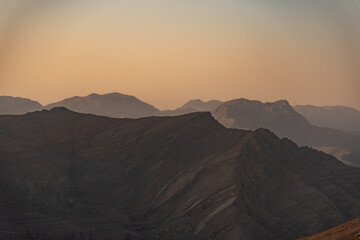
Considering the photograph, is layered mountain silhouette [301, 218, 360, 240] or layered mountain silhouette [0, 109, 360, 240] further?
layered mountain silhouette [0, 109, 360, 240]

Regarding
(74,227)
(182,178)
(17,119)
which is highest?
(17,119)

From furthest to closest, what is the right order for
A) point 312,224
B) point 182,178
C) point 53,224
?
point 182,178
point 312,224
point 53,224

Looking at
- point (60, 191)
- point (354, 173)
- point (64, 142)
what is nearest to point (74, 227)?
point (60, 191)

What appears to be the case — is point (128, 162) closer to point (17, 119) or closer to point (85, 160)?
point (85, 160)

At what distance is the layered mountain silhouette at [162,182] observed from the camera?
8144cm

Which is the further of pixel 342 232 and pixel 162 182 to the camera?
pixel 162 182

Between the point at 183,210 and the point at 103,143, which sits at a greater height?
the point at 103,143

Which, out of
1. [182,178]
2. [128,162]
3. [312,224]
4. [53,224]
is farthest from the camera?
[128,162]

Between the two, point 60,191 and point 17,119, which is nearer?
point 60,191

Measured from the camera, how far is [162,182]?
99688mm

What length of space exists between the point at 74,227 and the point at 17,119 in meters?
57.5

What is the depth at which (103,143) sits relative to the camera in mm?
113000

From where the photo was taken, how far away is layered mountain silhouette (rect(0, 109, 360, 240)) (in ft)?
267

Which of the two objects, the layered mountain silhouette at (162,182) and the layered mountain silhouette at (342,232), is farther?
the layered mountain silhouette at (162,182)
